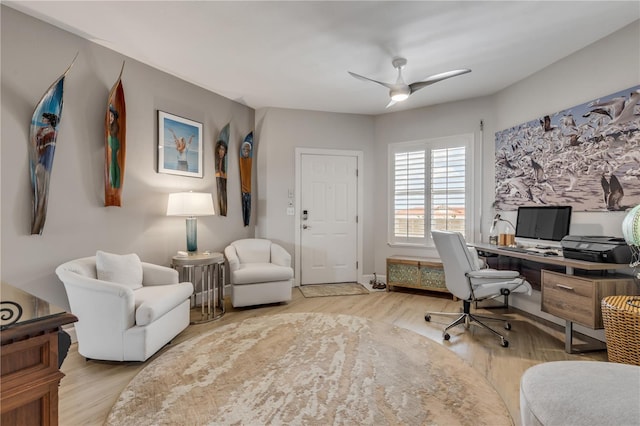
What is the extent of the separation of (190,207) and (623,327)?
12.0ft

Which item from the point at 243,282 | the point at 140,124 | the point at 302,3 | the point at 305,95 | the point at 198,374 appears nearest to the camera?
the point at 198,374

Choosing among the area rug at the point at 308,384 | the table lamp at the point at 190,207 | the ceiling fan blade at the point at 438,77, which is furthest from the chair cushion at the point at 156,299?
the ceiling fan blade at the point at 438,77

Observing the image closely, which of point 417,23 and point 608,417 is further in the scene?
point 417,23

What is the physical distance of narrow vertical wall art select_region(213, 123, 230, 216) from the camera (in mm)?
4098

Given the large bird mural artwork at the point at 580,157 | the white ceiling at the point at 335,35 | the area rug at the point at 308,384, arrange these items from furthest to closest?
the large bird mural artwork at the point at 580,157
the white ceiling at the point at 335,35
the area rug at the point at 308,384

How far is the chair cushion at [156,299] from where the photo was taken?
90.6 inches

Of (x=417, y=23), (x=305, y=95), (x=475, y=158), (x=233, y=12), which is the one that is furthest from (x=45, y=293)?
(x=475, y=158)

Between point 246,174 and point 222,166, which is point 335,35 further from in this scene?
point 246,174

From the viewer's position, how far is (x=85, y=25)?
8.54 feet

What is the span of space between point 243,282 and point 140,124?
6.61 feet

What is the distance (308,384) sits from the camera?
205 cm

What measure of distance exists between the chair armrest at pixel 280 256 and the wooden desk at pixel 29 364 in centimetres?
317

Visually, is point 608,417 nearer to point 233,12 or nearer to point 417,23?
point 417,23

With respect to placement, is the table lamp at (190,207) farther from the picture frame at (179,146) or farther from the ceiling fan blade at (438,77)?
the ceiling fan blade at (438,77)
